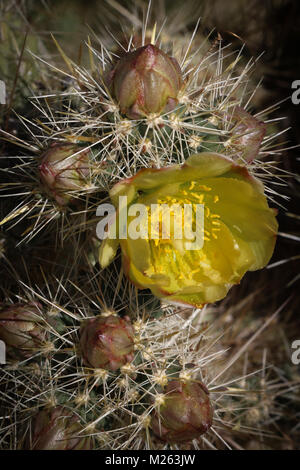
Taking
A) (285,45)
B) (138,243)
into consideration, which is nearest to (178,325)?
(138,243)

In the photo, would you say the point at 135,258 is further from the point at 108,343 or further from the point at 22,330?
the point at 22,330

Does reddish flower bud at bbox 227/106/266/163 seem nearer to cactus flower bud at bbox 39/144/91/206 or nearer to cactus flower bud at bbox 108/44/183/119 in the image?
cactus flower bud at bbox 108/44/183/119

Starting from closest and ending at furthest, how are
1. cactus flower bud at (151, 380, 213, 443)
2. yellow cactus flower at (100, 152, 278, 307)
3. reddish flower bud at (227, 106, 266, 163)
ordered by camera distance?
yellow cactus flower at (100, 152, 278, 307)
cactus flower bud at (151, 380, 213, 443)
reddish flower bud at (227, 106, 266, 163)

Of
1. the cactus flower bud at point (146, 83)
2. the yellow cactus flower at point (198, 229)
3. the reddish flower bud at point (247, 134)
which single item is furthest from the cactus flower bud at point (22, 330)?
the reddish flower bud at point (247, 134)

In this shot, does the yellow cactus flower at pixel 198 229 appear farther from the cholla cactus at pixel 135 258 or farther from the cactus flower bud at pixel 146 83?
the cactus flower bud at pixel 146 83

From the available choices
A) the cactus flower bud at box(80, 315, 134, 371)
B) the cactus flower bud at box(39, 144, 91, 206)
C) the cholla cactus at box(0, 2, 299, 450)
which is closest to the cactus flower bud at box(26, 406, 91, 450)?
the cholla cactus at box(0, 2, 299, 450)
